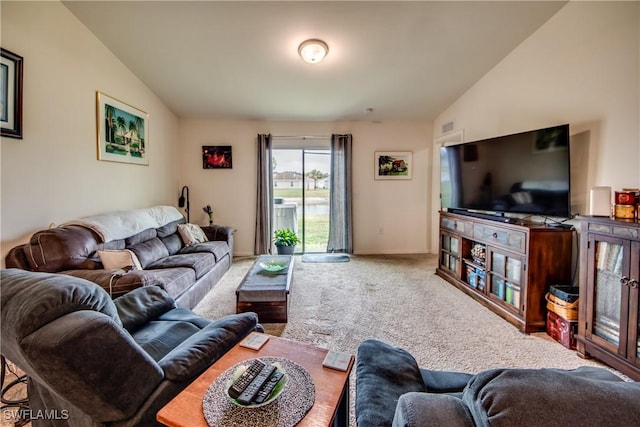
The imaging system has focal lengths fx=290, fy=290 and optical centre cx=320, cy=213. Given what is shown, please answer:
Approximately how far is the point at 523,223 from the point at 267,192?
3.83 meters

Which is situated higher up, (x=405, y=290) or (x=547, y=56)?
(x=547, y=56)

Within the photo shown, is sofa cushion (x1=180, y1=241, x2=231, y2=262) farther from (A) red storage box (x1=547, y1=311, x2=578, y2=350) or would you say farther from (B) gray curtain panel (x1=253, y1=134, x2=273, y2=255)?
(A) red storage box (x1=547, y1=311, x2=578, y2=350)

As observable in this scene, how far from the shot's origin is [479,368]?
2023 millimetres

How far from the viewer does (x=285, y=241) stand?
200 inches

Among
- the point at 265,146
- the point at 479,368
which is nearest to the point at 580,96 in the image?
the point at 479,368

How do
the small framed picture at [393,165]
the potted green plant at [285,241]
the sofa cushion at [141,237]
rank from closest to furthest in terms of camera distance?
the sofa cushion at [141,237] → the potted green plant at [285,241] → the small framed picture at [393,165]

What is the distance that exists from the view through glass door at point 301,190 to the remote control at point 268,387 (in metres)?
4.53

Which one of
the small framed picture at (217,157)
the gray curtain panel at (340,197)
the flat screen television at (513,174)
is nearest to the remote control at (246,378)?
the flat screen television at (513,174)

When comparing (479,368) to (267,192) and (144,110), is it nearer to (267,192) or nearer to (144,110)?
(267,192)

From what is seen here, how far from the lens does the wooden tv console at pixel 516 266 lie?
257 cm

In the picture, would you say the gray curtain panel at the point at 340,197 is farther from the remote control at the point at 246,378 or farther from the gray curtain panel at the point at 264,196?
the remote control at the point at 246,378

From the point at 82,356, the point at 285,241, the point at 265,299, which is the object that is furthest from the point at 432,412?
the point at 285,241

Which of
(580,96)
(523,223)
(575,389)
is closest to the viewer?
(575,389)

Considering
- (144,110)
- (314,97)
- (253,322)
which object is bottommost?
(253,322)
